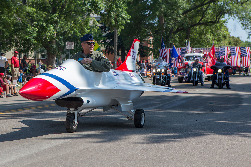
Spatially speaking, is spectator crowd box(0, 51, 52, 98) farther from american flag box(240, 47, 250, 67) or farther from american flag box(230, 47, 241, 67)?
american flag box(240, 47, 250, 67)

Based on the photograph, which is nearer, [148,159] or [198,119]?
[148,159]

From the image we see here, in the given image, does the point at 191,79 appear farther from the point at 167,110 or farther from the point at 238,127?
the point at 238,127

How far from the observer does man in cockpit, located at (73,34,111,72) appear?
24.1ft

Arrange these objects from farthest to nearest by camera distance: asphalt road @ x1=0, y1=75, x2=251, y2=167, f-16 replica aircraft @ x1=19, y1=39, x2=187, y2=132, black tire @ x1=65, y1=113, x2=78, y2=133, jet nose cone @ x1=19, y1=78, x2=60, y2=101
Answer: black tire @ x1=65, y1=113, x2=78, y2=133, f-16 replica aircraft @ x1=19, y1=39, x2=187, y2=132, jet nose cone @ x1=19, y1=78, x2=60, y2=101, asphalt road @ x1=0, y1=75, x2=251, y2=167

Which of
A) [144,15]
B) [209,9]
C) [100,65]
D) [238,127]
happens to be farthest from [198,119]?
[209,9]

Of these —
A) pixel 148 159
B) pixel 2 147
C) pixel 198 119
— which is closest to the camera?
pixel 148 159

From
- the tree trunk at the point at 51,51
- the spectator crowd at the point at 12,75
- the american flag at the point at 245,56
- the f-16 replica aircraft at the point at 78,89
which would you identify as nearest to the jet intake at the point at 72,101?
the f-16 replica aircraft at the point at 78,89

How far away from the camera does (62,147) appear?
608cm

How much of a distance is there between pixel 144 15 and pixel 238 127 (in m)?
38.7

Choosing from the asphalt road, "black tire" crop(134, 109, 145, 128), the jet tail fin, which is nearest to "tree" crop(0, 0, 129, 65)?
the jet tail fin

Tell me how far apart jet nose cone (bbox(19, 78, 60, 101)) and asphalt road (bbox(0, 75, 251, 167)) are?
0.85 m

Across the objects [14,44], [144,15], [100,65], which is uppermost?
[144,15]

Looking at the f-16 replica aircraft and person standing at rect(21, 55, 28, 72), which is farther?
person standing at rect(21, 55, 28, 72)

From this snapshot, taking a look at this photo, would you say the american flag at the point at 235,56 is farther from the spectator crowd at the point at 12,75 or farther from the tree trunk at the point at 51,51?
the spectator crowd at the point at 12,75
